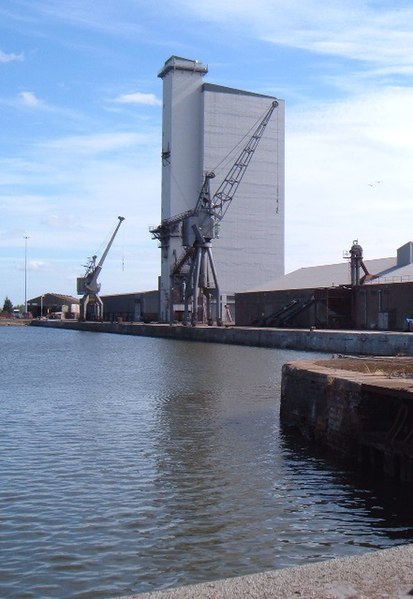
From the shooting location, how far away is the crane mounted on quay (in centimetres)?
7294

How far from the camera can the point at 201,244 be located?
72750 mm

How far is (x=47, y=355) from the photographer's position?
4825 centimetres

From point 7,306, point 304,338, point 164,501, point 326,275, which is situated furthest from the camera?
point 7,306

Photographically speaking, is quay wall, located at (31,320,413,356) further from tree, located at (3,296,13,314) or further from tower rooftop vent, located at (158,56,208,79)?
tree, located at (3,296,13,314)

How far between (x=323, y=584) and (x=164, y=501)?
5.52 metres

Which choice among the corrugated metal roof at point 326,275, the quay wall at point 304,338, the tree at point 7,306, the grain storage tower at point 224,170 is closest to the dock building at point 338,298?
the corrugated metal roof at point 326,275

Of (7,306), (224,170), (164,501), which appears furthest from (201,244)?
(7,306)

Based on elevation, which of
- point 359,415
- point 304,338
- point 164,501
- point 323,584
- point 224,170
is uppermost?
point 224,170

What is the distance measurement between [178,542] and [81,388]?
18.0m

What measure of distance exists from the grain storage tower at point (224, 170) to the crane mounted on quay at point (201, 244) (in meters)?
2.74

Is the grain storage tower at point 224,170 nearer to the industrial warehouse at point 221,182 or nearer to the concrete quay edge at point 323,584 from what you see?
the industrial warehouse at point 221,182

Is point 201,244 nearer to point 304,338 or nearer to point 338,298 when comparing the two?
point 338,298

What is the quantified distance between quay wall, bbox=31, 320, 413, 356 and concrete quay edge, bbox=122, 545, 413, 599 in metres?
30.9

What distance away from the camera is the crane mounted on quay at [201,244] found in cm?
7294
